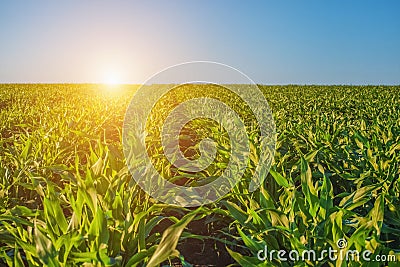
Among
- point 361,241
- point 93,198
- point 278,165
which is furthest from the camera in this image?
point 278,165

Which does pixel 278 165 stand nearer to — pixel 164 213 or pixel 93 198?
pixel 164 213

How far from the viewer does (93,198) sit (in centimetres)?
205

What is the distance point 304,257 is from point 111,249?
0.89 metres

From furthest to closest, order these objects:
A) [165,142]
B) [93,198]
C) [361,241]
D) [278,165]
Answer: [165,142] → [278,165] → [93,198] → [361,241]

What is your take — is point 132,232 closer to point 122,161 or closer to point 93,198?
point 93,198

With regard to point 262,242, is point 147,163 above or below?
above

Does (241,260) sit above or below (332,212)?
below

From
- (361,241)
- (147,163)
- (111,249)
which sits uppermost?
(147,163)

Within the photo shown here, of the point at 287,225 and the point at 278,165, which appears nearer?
the point at 287,225

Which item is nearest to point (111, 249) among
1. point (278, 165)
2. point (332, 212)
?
point (332, 212)

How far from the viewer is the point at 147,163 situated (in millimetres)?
3385

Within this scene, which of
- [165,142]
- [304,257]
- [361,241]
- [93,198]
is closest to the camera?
[361,241]

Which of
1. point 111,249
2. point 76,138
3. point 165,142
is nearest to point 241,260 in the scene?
point 111,249

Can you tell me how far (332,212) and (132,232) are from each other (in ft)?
3.12
